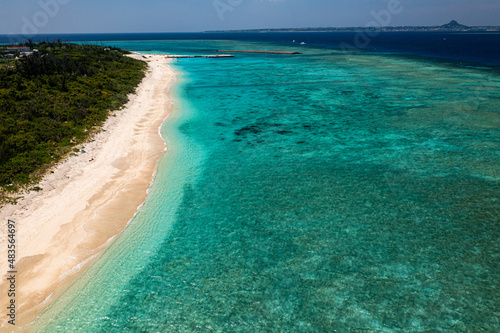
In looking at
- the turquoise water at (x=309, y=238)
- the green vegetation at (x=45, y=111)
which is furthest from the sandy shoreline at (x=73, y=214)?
the green vegetation at (x=45, y=111)

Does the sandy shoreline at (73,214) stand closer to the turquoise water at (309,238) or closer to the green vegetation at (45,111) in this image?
the turquoise water at (309,238)

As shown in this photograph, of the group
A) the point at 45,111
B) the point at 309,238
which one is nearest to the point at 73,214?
the point at 309,238

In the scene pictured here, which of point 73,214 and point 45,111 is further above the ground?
point 45,111

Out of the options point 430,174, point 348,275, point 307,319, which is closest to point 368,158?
point 430,174

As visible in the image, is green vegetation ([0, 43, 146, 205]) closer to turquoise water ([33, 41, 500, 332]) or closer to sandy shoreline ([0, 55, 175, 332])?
sandy shoreline ([0, 55, 175, 332])

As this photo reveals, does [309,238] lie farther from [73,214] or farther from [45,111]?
[45,111]

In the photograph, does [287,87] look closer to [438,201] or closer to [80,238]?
[438,201]
